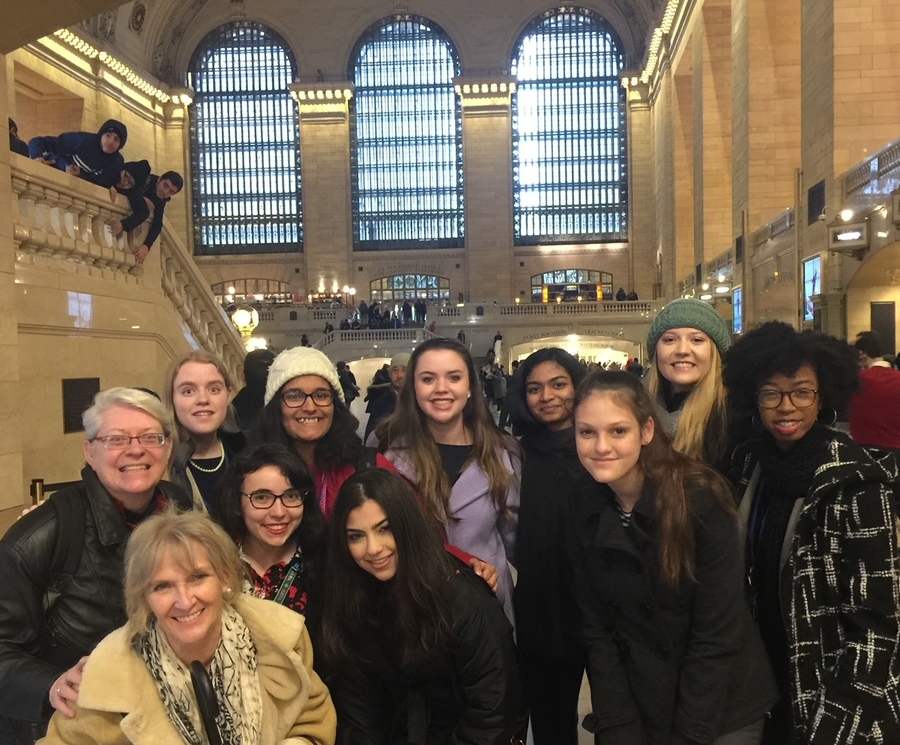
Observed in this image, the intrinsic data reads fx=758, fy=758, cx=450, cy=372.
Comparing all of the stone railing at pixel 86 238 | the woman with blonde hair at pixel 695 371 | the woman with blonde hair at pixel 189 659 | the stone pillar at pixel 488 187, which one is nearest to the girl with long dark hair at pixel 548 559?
the woman with blonde hair at pixel 695 371

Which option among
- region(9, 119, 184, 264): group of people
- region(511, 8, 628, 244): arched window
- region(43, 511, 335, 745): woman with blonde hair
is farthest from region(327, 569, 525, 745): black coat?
region(511, 8, 628, 244): arched window

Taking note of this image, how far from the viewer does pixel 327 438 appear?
327 cm

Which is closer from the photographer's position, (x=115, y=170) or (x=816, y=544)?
(x=816, y=544)

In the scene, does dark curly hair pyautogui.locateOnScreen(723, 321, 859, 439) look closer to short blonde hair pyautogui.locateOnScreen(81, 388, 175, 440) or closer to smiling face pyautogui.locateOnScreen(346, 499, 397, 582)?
smiling face pyautogui.locateOnScreen(346, 499, 397, 582)

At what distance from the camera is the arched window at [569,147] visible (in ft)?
132

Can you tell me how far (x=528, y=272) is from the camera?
131ft

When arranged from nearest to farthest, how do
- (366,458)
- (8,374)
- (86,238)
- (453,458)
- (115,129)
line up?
(453,458) → (366,458) → (8,374) → (86,238) → (115,129)

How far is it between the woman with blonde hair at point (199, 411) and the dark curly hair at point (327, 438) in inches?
8.1

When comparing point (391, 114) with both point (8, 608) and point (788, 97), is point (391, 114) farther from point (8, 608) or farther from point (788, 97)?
point (8, 608)

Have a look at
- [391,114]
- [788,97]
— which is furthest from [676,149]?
[391,114]

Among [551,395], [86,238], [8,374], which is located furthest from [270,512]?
[86,238]

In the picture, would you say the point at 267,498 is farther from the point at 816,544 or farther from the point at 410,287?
the point at 410,287

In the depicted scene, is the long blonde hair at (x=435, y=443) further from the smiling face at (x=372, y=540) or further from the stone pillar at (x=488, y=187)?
the stone pillar at (x=488, y=187)

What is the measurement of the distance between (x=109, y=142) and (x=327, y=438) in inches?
201
